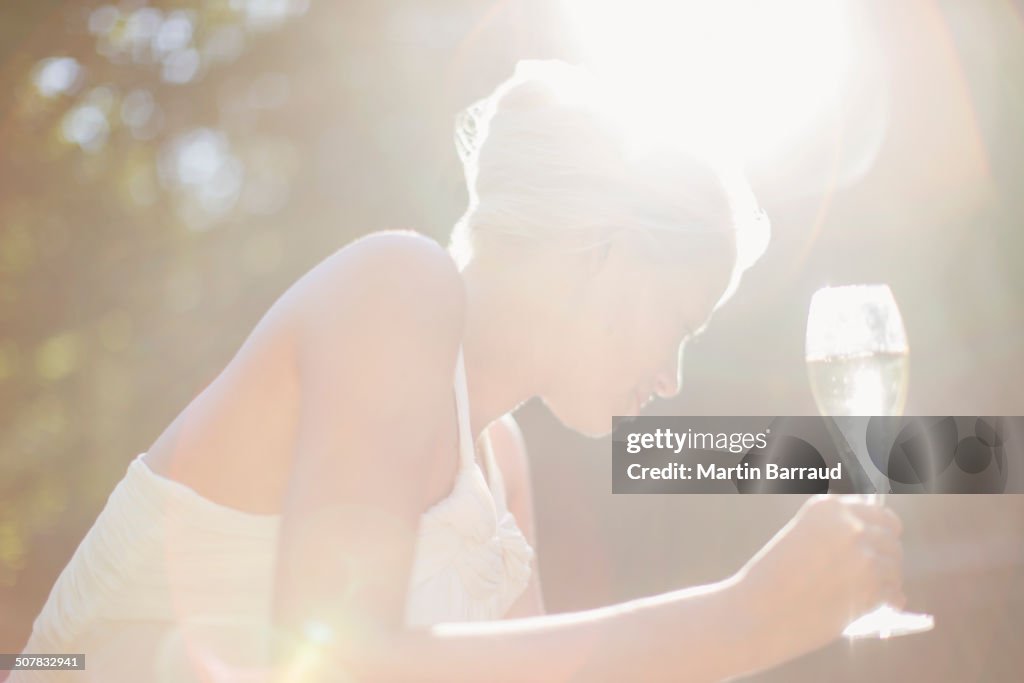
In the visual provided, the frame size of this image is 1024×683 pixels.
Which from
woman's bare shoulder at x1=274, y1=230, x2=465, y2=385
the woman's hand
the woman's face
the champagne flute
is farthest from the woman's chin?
the woman's hand

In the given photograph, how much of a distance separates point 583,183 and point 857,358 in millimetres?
571

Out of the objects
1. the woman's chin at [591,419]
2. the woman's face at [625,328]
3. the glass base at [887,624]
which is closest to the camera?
the glass base at [887,624]

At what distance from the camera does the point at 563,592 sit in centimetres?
731

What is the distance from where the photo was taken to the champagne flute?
1715 mm

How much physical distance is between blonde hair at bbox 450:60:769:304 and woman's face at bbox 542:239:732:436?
0.05 meters

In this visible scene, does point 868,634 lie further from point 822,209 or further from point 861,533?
point 822,209

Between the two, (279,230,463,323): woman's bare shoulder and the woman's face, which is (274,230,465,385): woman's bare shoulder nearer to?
(279,230,463,323): woman's bare shoulder

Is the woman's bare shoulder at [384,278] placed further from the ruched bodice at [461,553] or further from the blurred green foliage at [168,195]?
the blurred green foliage at [168,195]

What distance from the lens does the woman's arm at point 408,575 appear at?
4.08 feet

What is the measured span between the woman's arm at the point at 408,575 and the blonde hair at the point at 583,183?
460mm

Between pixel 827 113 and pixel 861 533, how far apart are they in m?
5.84

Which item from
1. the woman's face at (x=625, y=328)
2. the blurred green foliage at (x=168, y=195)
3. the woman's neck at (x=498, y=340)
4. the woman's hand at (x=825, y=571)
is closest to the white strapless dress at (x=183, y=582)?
the woman's neck at (x=498, y=340)

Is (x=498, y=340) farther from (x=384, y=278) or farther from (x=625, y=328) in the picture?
(x=384, y=278)

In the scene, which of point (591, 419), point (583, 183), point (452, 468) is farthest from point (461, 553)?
point (583, 183)
